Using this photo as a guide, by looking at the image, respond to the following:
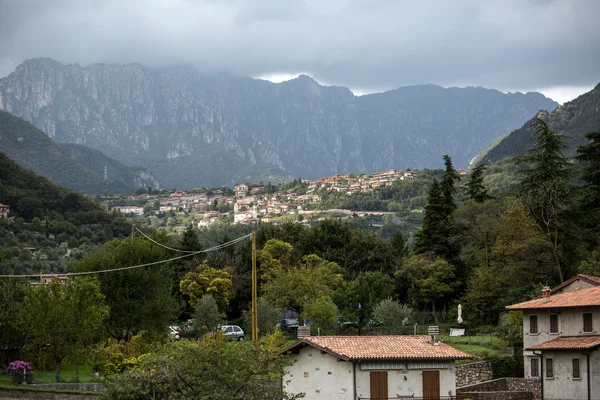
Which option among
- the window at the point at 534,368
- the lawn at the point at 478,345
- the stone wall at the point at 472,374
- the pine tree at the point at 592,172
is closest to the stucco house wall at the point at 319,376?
the stone wall at the point at 472,374

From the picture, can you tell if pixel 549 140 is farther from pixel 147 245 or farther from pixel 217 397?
pixel 217 397

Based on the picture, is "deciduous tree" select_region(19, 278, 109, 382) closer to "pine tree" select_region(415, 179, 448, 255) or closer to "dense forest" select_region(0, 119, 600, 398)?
"dense forest" select_region(0, 119, 600, 398)

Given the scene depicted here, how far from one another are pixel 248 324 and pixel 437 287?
49.4 feet

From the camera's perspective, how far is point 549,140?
68.9m

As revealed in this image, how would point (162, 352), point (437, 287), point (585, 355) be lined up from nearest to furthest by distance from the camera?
point (162, 352)
point (585, 355)
point (437, 287)

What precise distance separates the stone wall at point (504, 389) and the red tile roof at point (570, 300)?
11.7 ft

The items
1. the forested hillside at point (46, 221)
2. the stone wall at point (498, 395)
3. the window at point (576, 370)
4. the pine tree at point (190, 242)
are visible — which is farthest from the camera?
the forested hillside at point (46, 221)

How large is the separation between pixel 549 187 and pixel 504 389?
24941 mm

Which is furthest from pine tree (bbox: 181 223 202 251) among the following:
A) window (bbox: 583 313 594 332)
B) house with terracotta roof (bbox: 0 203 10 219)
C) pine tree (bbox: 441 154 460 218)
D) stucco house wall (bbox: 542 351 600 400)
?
window (bbox: 583 313 594 332)

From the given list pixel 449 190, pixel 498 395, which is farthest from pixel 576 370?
pixel 449 190

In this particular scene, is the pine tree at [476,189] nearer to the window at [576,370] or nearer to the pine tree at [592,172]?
the pine tree at [592,172]

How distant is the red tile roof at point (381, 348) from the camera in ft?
125

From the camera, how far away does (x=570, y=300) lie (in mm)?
43875


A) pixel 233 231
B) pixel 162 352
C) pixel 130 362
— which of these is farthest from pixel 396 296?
pixel 233 231
